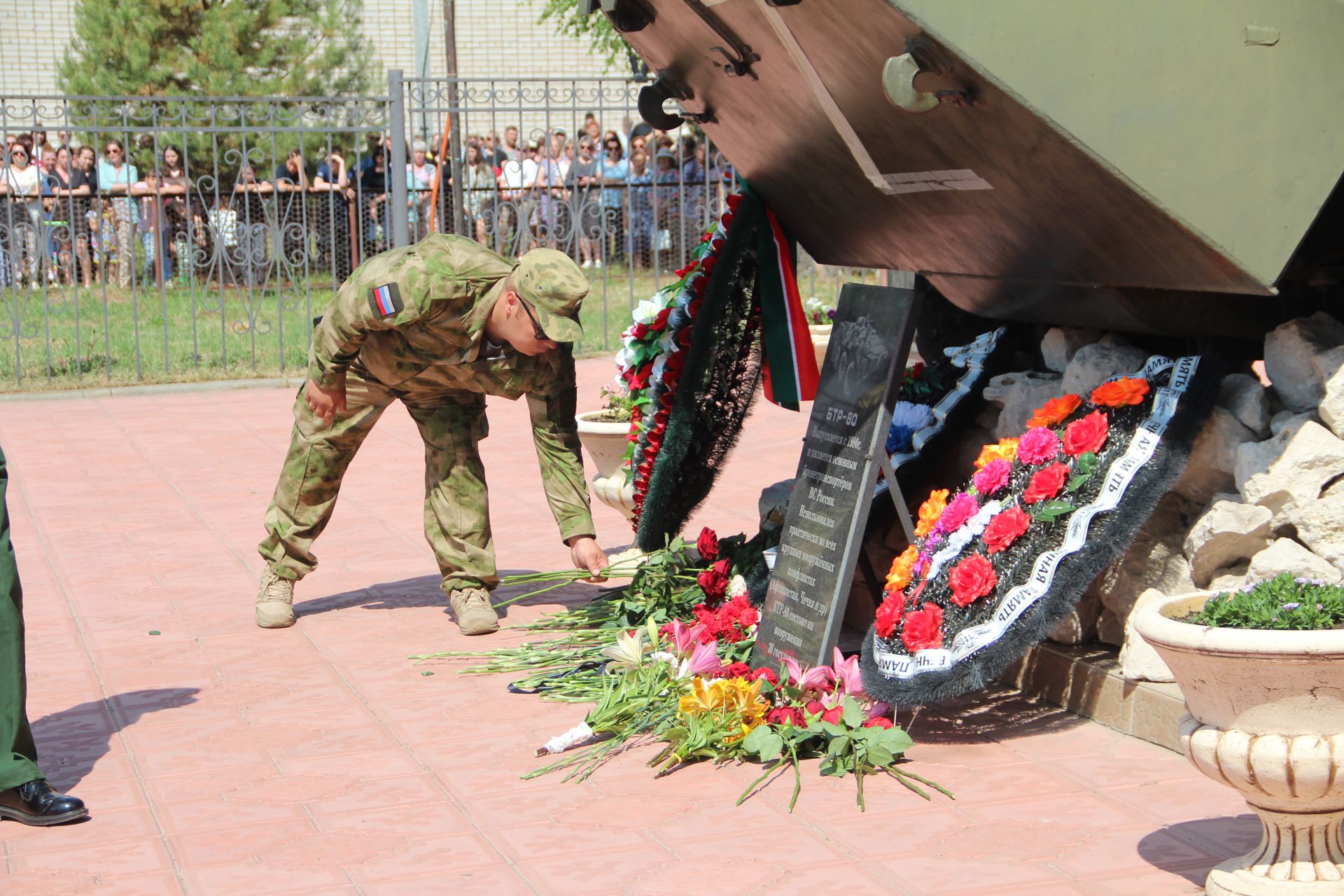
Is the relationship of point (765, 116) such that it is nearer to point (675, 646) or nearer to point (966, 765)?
point (675, 646)

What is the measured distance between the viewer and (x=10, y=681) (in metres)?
4.00

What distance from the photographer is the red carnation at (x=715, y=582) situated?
5.52m

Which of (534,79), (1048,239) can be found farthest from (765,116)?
(534,79)

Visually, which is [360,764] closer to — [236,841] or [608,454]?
[236,841]

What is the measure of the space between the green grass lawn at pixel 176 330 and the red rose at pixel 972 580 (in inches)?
359

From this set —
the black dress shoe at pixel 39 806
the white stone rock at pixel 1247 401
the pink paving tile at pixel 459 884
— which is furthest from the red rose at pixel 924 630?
the black dress shoe at pixel 39 806

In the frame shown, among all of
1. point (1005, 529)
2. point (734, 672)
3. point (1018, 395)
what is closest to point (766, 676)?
point (734, 672)

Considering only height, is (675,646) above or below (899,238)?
below

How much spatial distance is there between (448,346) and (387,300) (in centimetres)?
34

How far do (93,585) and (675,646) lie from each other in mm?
2905

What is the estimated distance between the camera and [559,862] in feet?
12.3

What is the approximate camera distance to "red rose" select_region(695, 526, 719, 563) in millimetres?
5789

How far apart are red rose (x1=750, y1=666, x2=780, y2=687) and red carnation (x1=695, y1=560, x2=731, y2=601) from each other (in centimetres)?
71

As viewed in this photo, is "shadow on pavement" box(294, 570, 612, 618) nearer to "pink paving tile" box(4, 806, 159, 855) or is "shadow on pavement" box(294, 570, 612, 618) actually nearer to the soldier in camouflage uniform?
the soldier in camouflage uniform
